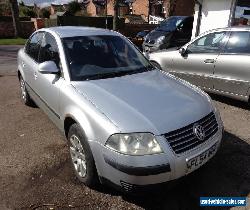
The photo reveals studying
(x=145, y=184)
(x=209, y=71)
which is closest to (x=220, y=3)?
(x=209, y=71)

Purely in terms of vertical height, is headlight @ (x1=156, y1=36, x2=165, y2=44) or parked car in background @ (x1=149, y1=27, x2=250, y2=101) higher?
parked car in background @ (x1=149, y1=27, x2=250, y2=101)

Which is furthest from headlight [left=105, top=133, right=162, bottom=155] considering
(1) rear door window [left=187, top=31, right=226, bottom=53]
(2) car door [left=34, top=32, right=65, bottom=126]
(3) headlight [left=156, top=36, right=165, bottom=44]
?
(3) headlight [left=156, top=36, right=165, bottom=44]

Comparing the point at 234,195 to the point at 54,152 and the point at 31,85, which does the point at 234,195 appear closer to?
the point at 54,152

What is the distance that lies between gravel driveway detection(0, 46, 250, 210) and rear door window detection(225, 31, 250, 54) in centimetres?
145

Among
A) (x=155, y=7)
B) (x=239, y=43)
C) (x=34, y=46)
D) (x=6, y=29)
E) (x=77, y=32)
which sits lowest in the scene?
(x=6, y=29)

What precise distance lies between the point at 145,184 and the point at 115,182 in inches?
11.8

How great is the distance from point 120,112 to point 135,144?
39 centimetres

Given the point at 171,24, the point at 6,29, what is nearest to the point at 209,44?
the point at 171,24

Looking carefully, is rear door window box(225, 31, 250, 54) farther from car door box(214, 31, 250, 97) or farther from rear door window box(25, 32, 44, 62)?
rear door window box(25, 32, 44, 62)

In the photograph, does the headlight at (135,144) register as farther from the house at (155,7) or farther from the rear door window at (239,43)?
Result: the house at (155,7)

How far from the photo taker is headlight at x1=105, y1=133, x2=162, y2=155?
2742mm

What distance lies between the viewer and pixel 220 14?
1281 cm

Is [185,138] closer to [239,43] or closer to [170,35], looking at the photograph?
[239,43]

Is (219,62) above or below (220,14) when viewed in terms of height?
below
